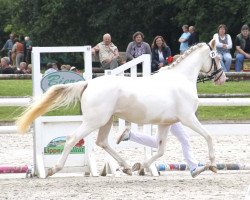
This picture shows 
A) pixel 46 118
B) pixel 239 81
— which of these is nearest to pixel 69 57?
pixel 239 81

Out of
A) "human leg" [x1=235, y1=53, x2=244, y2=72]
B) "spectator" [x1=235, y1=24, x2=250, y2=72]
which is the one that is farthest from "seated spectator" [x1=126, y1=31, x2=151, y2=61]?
"human leg" [x1=235, y1=53, x2=244, y2=72]

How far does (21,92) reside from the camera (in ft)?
80.7

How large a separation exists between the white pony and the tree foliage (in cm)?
→ 3033

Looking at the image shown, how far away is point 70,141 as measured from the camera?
11820mm

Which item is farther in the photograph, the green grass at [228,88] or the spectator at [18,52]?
the spectator at [18,52]

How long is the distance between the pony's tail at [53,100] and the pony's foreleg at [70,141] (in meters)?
0.35

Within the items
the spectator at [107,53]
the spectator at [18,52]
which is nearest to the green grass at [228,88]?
the spectator at [107,53]

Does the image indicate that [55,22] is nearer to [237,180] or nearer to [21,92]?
[21,92]

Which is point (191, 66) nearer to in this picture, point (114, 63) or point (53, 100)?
point (53, 100)

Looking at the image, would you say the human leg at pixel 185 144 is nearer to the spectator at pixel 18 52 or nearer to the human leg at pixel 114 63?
the human leg at pixel 114 63

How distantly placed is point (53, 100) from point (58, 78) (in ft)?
2.47

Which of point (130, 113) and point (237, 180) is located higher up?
point (130, 113)

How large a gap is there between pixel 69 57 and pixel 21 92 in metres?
26.7

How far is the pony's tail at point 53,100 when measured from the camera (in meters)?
11.9
